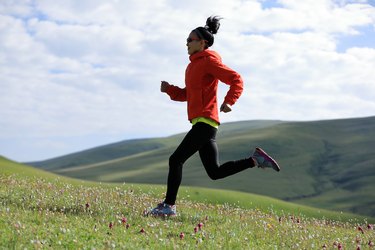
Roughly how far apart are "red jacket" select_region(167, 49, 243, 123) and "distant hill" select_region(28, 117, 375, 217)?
227 ft

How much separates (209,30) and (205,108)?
1704mm

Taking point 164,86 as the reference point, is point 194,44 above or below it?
above

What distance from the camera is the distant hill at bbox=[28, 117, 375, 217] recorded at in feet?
311

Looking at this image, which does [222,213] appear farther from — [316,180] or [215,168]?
Answer: [316,180]

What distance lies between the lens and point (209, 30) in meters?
11.6

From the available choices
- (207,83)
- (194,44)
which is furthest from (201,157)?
(194,44)

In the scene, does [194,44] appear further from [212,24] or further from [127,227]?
[127,227]

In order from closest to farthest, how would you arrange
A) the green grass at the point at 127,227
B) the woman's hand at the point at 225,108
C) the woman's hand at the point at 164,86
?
the green grass at the point at 127,227, the woman's hand at the point at 225,108, the woman's hand at the point at 164,86

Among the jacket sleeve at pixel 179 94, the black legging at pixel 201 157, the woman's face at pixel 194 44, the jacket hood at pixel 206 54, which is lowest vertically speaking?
the black legging at pixel 201 157

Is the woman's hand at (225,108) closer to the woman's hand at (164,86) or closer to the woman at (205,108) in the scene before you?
the woman at (205,108)

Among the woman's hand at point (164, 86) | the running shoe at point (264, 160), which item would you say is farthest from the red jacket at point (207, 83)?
the running shoe at point (264, 160)

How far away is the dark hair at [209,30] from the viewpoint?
11469 millimetres

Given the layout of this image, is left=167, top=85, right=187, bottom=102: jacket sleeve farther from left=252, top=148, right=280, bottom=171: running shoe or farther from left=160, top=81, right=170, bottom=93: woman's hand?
→ left=252, top=148, right=280, bottom=171: running shoe

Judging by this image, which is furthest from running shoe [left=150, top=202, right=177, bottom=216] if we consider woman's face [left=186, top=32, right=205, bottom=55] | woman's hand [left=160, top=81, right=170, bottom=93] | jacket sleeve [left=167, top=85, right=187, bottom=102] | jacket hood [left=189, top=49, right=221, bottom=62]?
woman's face [left=186, top=32, right=205, bottom=55]
